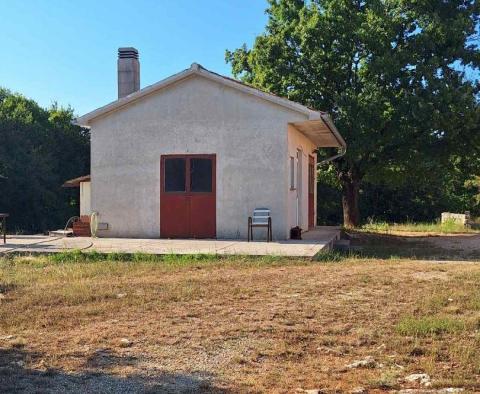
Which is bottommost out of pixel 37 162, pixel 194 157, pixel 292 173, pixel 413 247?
pixel 413 247

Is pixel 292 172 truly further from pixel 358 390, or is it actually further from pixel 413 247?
pixel 358 390

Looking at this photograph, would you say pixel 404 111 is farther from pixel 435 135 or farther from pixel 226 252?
pixel 226 252

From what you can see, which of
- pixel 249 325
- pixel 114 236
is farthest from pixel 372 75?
pixel 249 325

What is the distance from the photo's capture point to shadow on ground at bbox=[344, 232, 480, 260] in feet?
44.3

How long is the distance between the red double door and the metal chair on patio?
104cm

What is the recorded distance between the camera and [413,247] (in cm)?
1603

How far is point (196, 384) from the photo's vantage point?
4.60 meters

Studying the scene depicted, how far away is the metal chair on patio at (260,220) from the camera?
14.5m

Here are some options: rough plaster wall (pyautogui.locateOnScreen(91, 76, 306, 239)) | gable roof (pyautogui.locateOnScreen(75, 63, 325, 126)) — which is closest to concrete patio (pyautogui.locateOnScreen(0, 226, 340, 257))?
rough plaster wall (pyautogui.locateOnScreen(91, 76, 306, 239))

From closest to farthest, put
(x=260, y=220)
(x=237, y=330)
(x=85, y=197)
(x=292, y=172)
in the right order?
1. (x=237, y=330)
2. (x=260, y=220)
3. (x=292, y=172)
4. (x=85, y=197)

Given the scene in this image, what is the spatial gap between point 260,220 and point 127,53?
295 inches

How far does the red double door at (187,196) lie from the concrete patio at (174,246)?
640 mm

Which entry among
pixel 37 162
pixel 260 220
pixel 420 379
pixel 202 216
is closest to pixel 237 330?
pixel 420 379

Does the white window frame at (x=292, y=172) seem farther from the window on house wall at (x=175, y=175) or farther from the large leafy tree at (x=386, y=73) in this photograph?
the large leafy tree at (x=386, y=73)
